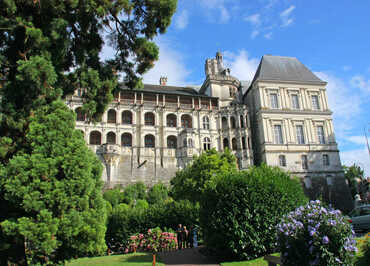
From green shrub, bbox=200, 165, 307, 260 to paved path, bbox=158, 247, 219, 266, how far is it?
66 centimetres

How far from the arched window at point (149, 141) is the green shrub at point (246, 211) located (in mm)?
34135

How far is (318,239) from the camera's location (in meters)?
6.11

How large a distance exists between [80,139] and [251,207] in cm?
649

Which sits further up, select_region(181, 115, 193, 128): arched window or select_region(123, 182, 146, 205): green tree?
select_region(181, 115, 193, 128): arched window

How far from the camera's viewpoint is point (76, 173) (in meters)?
8.08

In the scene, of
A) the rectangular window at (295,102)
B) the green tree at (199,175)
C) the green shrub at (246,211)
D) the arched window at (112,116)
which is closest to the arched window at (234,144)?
the rectangular window at (295,102)

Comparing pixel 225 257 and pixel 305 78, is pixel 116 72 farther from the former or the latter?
pixel 305 78

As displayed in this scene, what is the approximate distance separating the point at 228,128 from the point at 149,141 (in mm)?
13210

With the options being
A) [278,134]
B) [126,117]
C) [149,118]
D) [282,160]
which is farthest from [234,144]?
[126,117]

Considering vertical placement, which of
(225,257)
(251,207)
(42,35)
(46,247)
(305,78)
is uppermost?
(305,78)

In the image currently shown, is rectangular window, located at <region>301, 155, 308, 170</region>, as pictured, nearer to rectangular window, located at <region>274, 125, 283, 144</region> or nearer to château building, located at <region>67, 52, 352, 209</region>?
château building, located at <region>67, 52, 352, 209</region>

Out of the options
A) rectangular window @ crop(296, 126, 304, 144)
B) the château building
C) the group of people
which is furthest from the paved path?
rectangular window @ crop(296, 126, 304, 144)

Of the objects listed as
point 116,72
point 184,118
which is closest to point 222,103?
point 184,118

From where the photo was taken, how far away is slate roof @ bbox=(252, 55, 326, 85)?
155 feet
